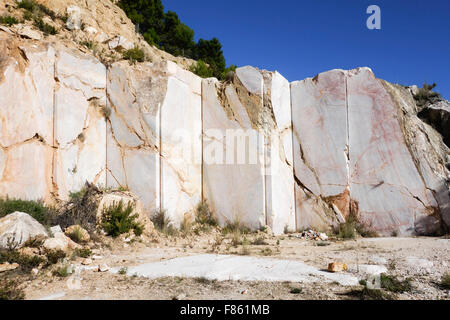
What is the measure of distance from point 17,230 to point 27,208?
3.92ft

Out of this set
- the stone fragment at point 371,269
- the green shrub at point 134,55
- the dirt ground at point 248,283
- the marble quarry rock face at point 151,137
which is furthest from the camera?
the green shrub at point 134,55

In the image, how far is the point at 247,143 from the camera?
8.70 metres

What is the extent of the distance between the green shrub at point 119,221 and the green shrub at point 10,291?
2.82 meters

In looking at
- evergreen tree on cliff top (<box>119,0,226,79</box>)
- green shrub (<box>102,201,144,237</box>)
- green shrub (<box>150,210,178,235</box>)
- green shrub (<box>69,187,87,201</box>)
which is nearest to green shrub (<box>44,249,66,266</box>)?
green shrub (<box>102,201,144,237</box>)

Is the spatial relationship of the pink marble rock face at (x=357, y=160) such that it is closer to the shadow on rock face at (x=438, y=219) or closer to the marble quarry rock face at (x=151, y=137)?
the shadow on rock face at (x=438, y=219)

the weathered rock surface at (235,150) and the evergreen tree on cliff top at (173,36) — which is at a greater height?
the evergreen tree on cliff top at (173,36)

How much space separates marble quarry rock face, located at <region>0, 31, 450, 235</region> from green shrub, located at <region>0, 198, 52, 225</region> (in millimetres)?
647

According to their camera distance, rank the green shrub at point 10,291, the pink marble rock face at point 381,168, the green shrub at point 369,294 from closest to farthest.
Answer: the green shrub at point 369,294 < the green shrub at point 10,291 < the pink marble rock face at point 381,168

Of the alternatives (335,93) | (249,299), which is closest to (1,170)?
(249,299)

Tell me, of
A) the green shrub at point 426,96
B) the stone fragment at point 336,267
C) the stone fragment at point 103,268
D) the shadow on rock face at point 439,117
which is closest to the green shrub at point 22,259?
the stone fragment at point 103,268

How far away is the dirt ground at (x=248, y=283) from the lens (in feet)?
12.0

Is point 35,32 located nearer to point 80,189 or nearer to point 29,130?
point 29,130
